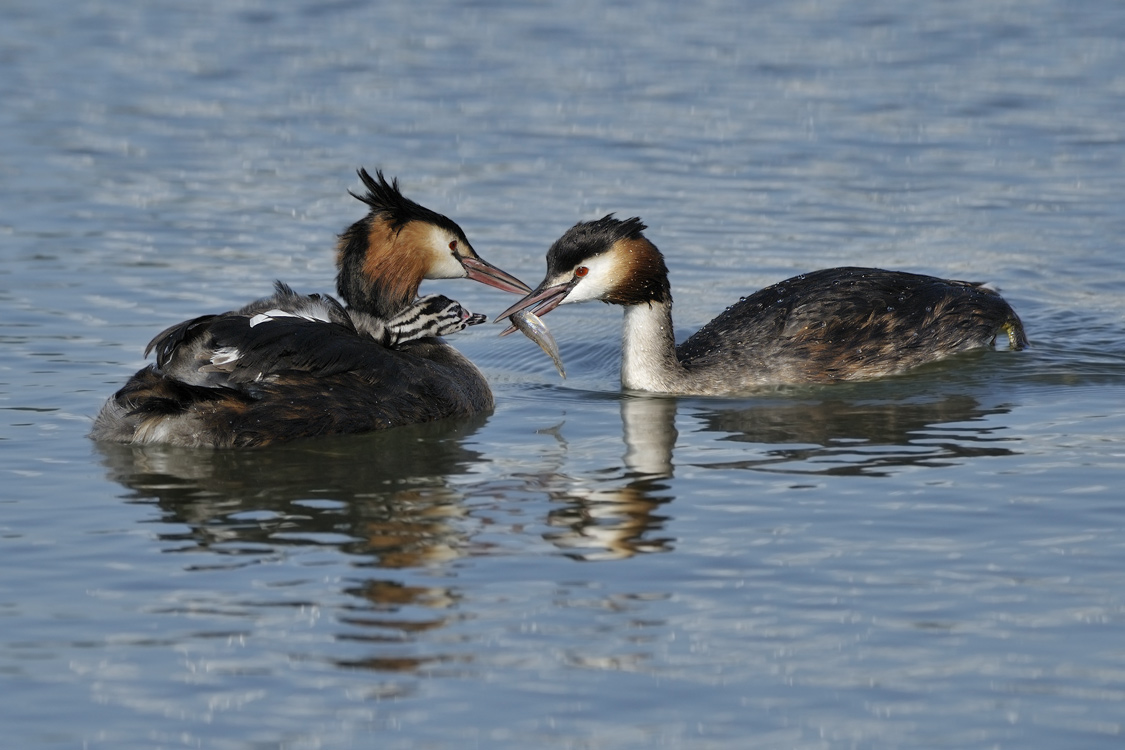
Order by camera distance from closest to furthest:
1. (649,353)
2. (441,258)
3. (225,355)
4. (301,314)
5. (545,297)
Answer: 1. (225,355)
2. (301,314)
3. (441,258)
4. (545,297)
5. (649,353)

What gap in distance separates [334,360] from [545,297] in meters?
1.84

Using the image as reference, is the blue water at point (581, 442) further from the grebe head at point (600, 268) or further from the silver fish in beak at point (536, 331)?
the grebe head at point (600, 268)

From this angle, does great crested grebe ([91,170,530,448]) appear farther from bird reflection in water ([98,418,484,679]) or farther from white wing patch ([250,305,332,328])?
bird reflection in water ([98,418,484,679])

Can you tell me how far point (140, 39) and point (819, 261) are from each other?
1072 centimetres

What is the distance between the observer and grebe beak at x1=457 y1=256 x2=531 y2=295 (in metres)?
10.9

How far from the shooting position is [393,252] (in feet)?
34.9

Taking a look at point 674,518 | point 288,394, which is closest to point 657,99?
point 288,394

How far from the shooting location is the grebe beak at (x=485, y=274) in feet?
35.7

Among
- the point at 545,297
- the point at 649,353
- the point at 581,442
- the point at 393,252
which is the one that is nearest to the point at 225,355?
the point at 393,252

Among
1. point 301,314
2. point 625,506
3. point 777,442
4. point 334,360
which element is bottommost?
point 625,506

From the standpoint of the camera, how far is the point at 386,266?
10648mm

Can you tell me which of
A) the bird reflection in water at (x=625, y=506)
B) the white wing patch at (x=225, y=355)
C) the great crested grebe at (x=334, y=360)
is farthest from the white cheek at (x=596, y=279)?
the white wing patch at (x=225, y=355)

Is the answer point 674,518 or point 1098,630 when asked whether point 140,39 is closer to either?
point 674,518

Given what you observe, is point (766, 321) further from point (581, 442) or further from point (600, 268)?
point (581, 442)
